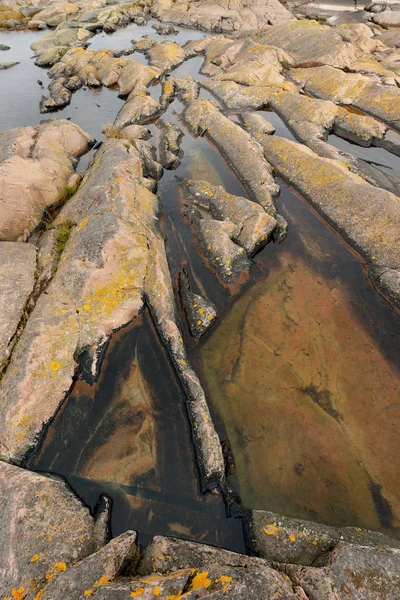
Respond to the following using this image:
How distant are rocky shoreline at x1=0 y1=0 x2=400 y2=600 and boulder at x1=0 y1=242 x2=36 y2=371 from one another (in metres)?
0.07

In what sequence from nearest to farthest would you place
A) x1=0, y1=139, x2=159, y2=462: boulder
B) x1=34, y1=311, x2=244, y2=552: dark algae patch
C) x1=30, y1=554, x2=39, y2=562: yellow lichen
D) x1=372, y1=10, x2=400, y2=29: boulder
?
x1=30, y1=554, x2=39, y2=562: yellow lichen, x1=34, y1=311, x2=244, y2=552: dark algae patch, x1=0, y1=139, x2=159, y2=462: boulder, x1=372, y1=10, x2=400, y2=29: boulder

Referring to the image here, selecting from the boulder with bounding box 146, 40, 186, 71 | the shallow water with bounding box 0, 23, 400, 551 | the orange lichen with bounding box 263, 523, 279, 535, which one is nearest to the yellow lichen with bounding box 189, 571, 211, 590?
the shallow water with bounding box 0, 23, 400, 551

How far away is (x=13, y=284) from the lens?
43.5 feet

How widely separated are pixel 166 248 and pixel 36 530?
40.7 ft

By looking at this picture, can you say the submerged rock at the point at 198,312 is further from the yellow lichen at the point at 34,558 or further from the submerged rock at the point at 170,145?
the submerged rock at the point at 170,145

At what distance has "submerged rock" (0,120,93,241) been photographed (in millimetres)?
16750

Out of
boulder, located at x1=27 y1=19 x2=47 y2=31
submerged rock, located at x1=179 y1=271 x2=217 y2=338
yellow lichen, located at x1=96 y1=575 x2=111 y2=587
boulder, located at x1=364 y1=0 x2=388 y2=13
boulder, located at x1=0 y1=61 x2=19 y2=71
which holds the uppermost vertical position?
boulder, located at x1=364 y1=0 x2=388 y2=13

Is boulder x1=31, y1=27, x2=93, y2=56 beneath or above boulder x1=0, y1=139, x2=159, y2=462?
above

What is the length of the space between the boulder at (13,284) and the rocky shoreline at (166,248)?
0.07 m

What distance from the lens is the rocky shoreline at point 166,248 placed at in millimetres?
7051

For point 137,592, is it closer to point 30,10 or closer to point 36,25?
point 36,25

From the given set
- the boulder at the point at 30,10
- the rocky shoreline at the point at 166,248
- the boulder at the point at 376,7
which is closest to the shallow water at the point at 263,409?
the rocky shoreline at the point at 166,248

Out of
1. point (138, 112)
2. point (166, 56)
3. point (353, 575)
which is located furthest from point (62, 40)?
point (353, 575)

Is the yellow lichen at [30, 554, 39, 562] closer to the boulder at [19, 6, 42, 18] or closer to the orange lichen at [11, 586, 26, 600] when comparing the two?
the orange lichen at [11, 586, 26, 600]
